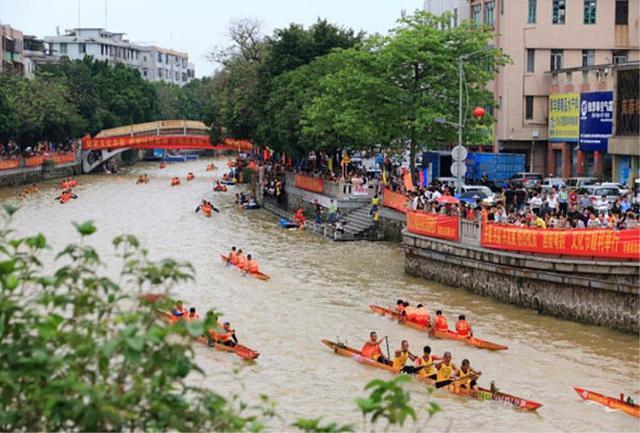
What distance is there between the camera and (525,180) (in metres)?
54.3

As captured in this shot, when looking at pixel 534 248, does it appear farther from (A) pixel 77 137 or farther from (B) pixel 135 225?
(A) pixel 77 137

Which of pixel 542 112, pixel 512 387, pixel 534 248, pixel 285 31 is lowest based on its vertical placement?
pixel 512 387

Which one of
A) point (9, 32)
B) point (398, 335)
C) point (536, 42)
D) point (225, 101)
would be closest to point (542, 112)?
point (536, 42)

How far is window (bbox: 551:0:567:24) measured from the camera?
201 ft

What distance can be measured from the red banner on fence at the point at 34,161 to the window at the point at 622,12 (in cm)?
4653

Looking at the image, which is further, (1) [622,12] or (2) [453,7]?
(2) [453,7]

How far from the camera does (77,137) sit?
10306cm

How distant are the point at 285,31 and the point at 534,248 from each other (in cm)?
4038

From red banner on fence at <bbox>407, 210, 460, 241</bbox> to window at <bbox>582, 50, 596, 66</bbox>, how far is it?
2489cm

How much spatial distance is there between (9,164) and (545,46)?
4049 centimetres

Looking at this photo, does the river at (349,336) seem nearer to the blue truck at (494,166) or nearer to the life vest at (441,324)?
the life vest at (441,324)

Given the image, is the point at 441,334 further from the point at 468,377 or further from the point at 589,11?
the point at 589,11

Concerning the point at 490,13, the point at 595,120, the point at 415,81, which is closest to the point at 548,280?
the point at 415,81

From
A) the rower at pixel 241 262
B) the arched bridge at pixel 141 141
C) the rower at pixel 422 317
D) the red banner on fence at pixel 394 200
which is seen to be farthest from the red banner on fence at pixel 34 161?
the rower at pixel 422 317
